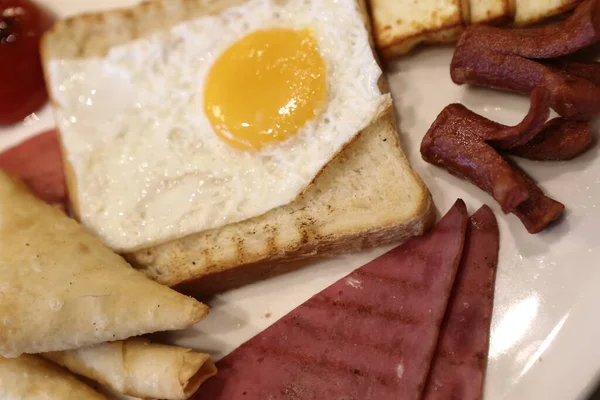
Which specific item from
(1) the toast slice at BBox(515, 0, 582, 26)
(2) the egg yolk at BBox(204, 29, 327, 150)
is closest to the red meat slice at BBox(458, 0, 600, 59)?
(1) the toast slice at BBox(515, 0, 582, 26)

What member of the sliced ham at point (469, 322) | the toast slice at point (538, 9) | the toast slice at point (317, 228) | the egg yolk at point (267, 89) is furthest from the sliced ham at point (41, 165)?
the toast slice at point (538, 9)

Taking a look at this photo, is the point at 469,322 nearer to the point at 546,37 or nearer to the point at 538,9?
the point at 546,37

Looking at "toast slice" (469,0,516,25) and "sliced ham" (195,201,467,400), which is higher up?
"toast slice" (469,0,516,25)

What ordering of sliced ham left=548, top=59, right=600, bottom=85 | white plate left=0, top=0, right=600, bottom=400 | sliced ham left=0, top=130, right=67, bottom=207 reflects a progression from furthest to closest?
sliced ham left=0, top=130, right=67, bottom=207, sliced ham left=548, top=59, right=600, bottom=85, white plate left=0, top=0, right=600, bottom=400

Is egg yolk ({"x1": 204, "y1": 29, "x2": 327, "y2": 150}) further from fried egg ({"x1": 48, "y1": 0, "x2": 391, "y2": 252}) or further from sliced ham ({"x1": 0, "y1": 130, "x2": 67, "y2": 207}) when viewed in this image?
sliced ham ({"x1": 0, "y1": 130, "x2": 67, "y2": 207})

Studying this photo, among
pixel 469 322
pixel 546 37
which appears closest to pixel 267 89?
pixel 546 37
